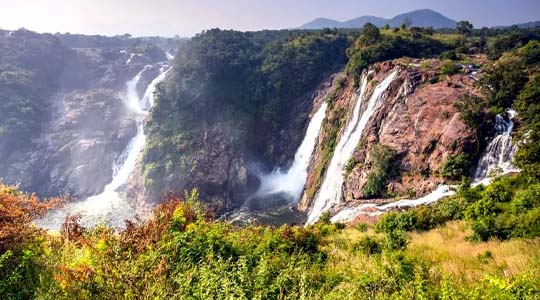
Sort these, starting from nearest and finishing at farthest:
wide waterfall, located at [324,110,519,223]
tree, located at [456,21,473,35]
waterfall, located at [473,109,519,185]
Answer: waterfall, located at [473,109,519,185] → wide waterfall, located at [324,110,519,223] → tree, located at [456,21,473,35]

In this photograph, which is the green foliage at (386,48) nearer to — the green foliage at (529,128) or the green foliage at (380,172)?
the green foliage at (380,172)

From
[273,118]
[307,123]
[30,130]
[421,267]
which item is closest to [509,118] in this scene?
[421,267]

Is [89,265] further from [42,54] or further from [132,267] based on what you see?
[42,54]

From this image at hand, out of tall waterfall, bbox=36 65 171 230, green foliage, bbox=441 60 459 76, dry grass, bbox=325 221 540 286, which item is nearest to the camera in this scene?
dry grass, bbox=325 221 540 286

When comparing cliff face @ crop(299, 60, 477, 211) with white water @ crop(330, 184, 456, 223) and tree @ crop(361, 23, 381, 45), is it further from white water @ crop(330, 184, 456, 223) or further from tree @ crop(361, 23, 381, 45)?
tree @ crop(361, 23, 381, 45)

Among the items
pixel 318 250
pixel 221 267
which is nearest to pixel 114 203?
pixel 318 250

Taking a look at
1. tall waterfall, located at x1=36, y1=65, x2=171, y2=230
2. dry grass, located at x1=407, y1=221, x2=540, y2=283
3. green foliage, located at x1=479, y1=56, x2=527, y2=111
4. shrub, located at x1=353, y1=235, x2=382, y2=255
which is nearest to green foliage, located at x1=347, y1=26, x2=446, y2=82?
green foliage, located at x1=479, y1=56, x2=527, y2=111
